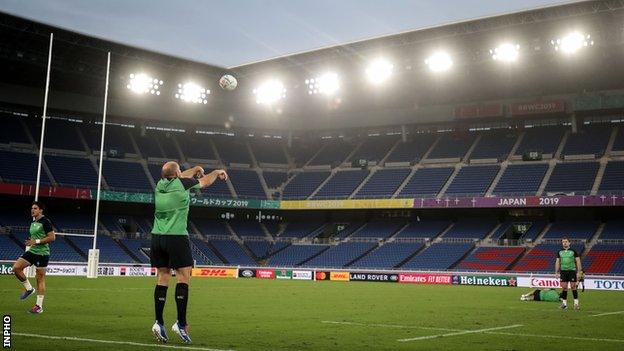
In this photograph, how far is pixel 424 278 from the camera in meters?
44.5

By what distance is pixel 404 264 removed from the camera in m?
52.0

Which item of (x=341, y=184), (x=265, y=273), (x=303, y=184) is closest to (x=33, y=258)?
(x=265, y=273)

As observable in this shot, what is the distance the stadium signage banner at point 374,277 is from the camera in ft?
151

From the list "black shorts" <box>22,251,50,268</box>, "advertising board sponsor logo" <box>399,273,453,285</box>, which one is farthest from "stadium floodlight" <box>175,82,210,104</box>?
"black shorts" <box>22,251,50,268</box>

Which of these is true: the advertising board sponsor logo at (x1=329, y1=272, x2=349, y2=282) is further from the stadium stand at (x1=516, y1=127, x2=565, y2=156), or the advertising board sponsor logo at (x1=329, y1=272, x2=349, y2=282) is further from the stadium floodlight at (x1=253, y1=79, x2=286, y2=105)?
the stadium stand at (x1=516, y1=127, x2=565, y2=156)

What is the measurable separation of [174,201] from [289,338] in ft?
9.70

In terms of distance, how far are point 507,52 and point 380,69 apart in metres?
10.2

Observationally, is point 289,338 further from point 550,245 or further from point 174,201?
point 550,245

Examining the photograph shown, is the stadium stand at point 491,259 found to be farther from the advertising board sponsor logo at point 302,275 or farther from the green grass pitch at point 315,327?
the green grass pitch at point 315,327

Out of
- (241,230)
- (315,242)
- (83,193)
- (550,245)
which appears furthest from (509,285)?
(83,193)

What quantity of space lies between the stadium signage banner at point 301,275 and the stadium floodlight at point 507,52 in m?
21.3

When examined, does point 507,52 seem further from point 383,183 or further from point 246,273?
point 246,273

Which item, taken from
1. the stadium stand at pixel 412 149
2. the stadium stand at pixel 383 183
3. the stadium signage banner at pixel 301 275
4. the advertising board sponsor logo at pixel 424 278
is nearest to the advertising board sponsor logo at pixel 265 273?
the stadium signage banner at pixel 301 275

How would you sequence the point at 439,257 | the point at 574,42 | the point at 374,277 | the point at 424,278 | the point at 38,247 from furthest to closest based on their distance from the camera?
1. the point at 439,257
2. the point at 374,277
3. the point at 574,42
4. the point at 424,278
5. the point at 38,247
